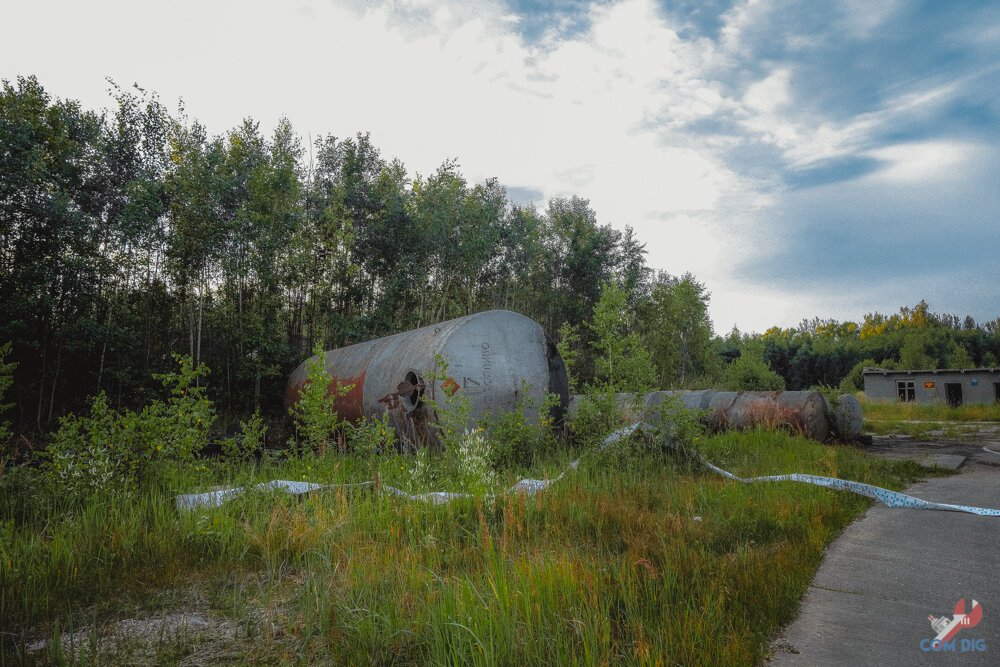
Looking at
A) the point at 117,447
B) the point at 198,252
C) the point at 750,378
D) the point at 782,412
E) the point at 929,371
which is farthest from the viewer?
the point at 929,371

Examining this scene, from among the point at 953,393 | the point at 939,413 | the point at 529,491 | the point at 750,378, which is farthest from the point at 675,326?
the point at 529,491

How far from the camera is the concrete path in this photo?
6.95 ft

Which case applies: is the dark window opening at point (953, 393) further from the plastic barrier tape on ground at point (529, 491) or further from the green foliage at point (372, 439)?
the green foliage at point (372, 439)

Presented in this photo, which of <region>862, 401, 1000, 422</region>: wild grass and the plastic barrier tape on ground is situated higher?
the plastic barrier tape on ground

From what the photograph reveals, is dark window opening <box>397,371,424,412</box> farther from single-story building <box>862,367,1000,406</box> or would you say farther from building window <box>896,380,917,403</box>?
building window <box>896,380,917,403</box>

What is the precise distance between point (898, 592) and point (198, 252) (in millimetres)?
14623

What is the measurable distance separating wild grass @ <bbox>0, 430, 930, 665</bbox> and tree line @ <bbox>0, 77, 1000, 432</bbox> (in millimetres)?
4042

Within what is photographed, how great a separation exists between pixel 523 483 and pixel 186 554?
8.79ft

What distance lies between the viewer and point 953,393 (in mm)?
29266

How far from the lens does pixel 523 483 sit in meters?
4.77

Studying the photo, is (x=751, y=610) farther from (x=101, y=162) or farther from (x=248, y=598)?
(x=101, y=162)

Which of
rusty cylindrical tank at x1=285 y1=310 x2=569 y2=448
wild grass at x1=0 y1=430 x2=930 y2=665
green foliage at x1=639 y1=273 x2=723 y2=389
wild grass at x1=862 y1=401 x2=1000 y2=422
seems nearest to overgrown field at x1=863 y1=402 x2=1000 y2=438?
wild grass at x1=862 y1=401 x2=1000 y2=422

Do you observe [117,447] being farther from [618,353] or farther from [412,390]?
[618,353]

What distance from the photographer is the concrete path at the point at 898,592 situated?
212 centimetres
